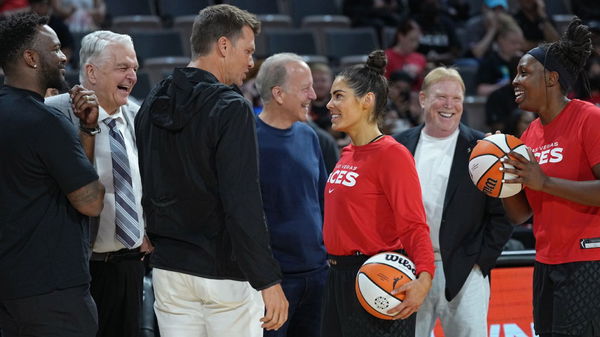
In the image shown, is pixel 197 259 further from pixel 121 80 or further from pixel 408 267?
pixel 121 80

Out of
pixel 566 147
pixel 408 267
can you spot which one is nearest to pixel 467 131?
pixel 566 147

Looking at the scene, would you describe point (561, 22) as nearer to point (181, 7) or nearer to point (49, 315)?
point (181, 7)

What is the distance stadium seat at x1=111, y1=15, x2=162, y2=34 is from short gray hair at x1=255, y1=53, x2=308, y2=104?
18.3ft

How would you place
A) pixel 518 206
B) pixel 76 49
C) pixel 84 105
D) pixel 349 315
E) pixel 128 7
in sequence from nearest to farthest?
1. pixel 84 105
2. pixel 349 315
3. pixel 518 206
4. pixel 76 49
5. pixel 128 7

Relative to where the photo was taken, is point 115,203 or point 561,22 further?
point 561,22

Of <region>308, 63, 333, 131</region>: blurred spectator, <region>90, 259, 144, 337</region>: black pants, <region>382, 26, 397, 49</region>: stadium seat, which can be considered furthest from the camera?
<region>382, 26, 397, 49</region>: stadium seat

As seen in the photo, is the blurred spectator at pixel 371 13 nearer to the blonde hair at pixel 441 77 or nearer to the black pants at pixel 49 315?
the blonde hair at pixel 441 77

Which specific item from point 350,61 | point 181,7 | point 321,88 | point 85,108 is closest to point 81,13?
point 181,7

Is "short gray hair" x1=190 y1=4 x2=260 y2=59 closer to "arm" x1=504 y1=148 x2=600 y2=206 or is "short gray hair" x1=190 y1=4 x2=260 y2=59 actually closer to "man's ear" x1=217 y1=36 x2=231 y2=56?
"man's ear" x1=217 y1=36 x2=231 y2=56

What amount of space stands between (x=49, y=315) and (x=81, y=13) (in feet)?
25.7

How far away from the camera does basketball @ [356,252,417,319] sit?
3873 millimetres

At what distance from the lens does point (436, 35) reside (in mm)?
11500

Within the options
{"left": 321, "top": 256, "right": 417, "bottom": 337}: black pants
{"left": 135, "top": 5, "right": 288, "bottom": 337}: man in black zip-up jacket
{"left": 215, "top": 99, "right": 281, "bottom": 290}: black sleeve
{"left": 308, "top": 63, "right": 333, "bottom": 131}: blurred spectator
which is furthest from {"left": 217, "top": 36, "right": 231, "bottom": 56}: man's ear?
{"left": 308, "top": 63, "right": 333, "bottom": 131}: blurred spectator

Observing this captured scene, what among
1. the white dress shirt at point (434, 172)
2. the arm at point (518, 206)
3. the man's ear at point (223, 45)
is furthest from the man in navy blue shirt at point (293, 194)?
the man's ear at point (223, 45)
